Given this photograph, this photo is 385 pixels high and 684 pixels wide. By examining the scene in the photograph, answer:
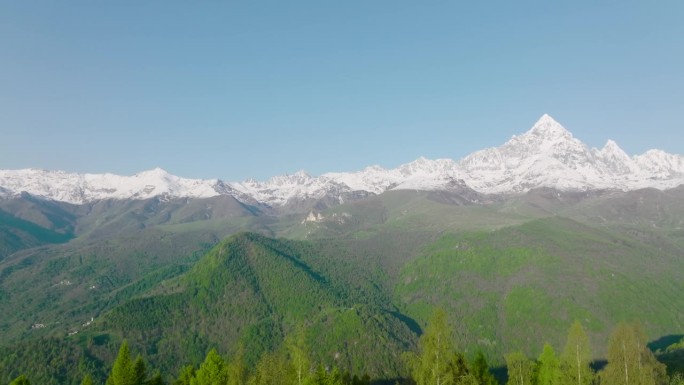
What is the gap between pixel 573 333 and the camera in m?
71.4

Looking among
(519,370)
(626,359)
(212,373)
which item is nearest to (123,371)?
(212,373)

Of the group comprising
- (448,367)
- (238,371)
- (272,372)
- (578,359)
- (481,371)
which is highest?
(448,367)

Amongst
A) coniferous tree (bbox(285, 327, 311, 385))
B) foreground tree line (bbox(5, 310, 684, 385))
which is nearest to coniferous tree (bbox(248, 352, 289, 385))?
foreground tree line (bbox(5, 310, 684, 385))

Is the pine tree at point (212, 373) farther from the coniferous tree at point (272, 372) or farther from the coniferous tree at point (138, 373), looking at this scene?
the coniferous tree at point (272, 372)

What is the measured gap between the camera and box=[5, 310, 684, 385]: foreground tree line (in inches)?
1869

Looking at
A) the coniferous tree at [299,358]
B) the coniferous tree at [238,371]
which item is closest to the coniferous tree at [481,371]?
the coniferous tree at [299,358]

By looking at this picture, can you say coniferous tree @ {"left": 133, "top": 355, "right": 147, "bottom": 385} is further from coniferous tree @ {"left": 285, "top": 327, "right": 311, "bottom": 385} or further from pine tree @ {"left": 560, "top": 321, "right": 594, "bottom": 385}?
pine tree @ {"left": 560, "top": 321, "right": 594, "bottom": 385}

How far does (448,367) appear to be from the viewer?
4778 cm

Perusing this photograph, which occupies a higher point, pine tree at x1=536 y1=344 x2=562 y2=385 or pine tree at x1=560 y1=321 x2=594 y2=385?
pine tree at x1=560 y1=321 x2=594 y2=385

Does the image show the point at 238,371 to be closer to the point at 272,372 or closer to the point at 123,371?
the point at 272,372

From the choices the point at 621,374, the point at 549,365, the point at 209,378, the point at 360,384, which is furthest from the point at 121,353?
the point at 621,374

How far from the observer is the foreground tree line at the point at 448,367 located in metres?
47.5

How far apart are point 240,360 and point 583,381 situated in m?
48.9

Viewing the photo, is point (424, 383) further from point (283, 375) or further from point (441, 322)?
point (283, 375)
